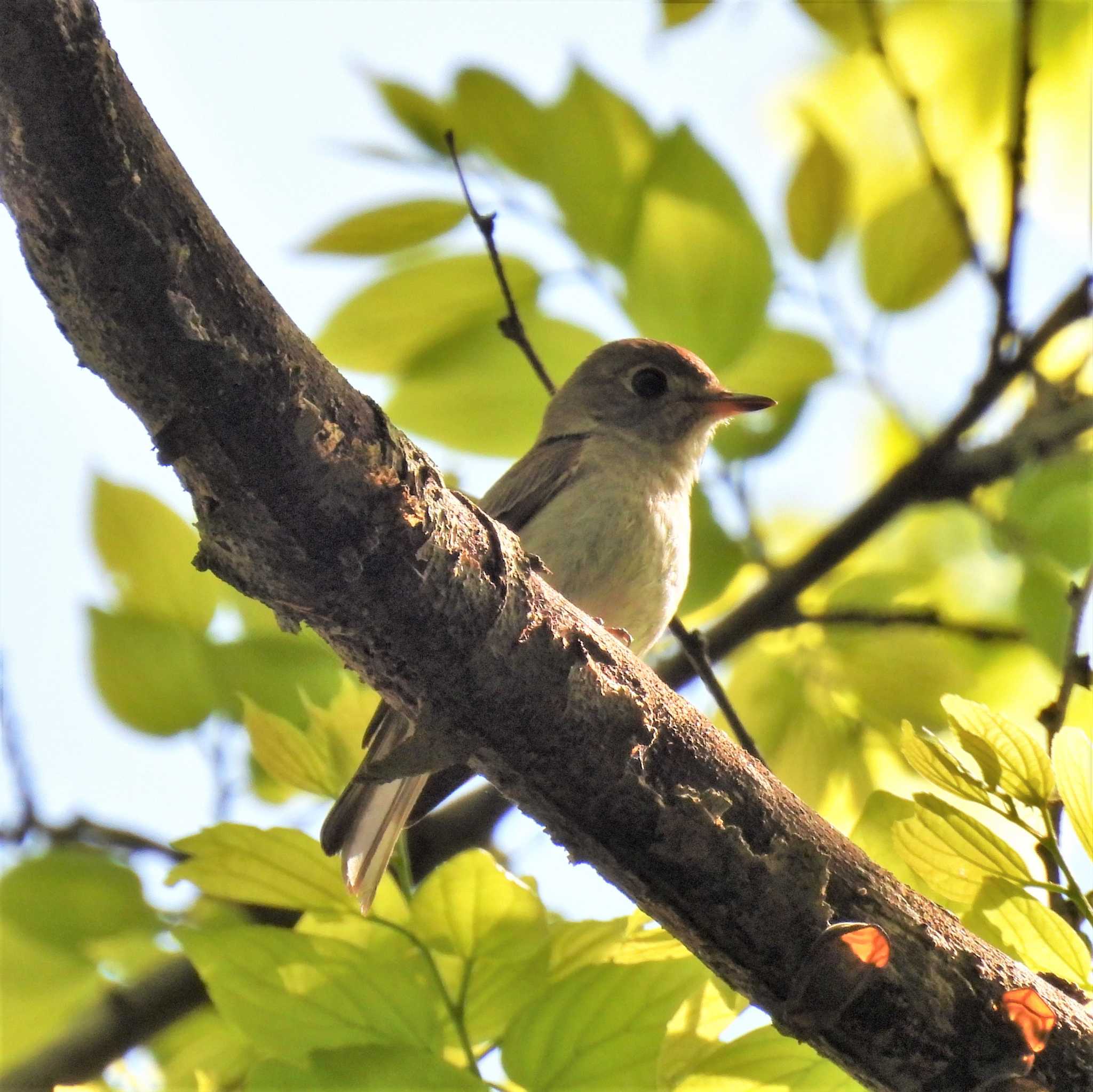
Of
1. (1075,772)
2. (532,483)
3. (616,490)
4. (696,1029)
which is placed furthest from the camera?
(532,483)

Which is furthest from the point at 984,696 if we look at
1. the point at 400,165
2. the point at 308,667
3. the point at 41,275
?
the point at 41,275

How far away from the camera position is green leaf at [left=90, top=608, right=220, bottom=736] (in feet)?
7.52

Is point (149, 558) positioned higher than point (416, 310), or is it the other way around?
point (416, 310)

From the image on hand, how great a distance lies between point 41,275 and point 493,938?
1063mm

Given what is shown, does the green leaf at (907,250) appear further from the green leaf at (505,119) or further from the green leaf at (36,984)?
the green leaf at (36,984)

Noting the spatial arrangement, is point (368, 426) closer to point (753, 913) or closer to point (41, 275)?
point (41, 275)

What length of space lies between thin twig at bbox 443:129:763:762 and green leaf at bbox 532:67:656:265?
0.55 feet

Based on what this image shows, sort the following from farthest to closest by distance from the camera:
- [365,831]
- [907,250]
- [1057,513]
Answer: [907,250] → [1057,513] → [365,831]

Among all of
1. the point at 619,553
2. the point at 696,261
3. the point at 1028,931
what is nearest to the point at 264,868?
the point at 1028,931

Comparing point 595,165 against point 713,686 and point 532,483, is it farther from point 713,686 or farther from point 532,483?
point 532,483

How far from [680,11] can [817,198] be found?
59cm

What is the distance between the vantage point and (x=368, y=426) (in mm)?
1767

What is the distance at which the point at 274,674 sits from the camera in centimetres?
239

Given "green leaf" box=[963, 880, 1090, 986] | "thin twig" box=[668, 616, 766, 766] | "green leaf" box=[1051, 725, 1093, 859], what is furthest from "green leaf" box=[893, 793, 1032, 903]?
"thin twig" box=[668, 616, 766, 766]
